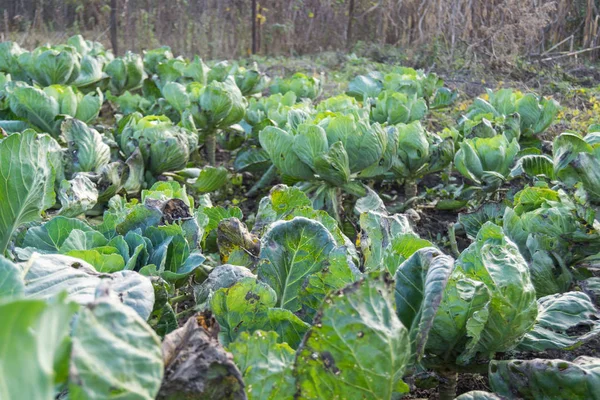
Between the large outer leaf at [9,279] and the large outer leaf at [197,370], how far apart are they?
8.1 inches

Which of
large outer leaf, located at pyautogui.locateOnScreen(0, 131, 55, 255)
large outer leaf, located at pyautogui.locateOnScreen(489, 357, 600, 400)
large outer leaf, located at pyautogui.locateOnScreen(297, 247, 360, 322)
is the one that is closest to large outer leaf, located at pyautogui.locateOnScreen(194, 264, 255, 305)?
large outer leaf, located at pyautogui.locateOnScreen(297, 247, 360, 322)

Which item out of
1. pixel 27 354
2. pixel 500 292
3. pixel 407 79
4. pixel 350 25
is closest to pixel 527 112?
pixel 407 79

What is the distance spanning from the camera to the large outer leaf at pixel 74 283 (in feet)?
3.14

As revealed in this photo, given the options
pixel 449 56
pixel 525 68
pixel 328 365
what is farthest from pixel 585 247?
pixel 449 56

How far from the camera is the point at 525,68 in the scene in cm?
837

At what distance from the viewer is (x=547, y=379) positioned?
3.97 ft

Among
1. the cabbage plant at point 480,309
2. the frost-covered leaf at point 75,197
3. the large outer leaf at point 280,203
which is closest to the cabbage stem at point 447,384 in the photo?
the cabbage plant at point 480,309

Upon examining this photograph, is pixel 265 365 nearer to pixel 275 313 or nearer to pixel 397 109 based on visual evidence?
pixel 275 313

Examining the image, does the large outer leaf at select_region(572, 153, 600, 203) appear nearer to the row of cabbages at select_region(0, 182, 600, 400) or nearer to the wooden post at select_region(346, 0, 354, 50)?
the row of cabbages at select_region(0, 182, 600, 400)

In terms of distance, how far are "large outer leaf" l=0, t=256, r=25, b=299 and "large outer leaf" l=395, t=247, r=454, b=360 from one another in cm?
59

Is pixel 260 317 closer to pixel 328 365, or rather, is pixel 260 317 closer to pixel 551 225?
pixel 328 365

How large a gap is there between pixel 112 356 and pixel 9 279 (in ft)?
0.91

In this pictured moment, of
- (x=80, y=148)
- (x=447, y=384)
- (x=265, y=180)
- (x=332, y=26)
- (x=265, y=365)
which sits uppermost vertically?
(x=332, y=26)

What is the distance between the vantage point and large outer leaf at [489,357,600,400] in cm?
117
